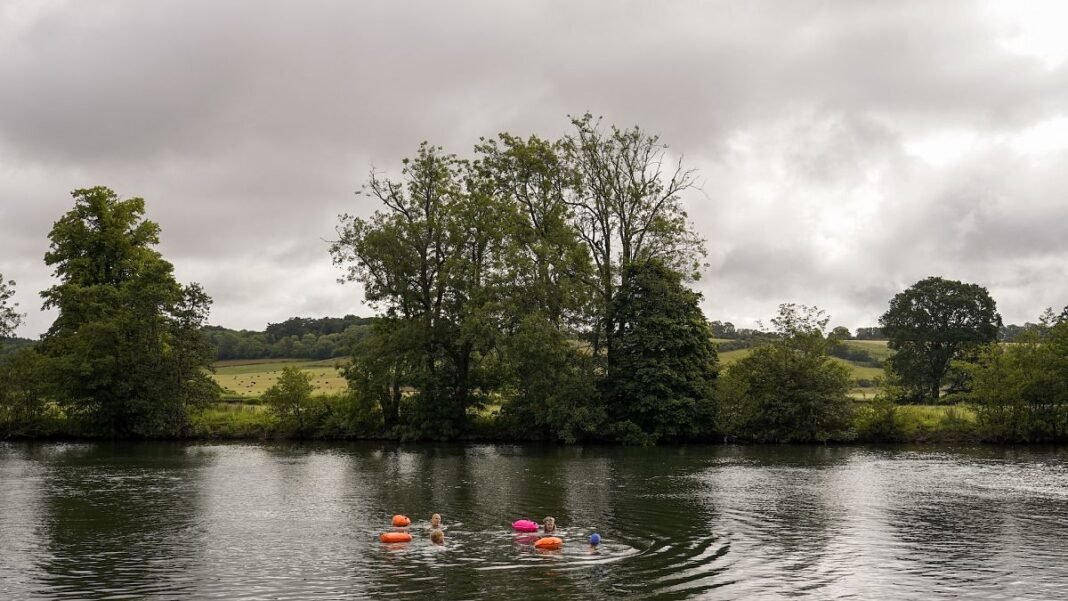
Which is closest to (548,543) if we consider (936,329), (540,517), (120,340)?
(540,517)

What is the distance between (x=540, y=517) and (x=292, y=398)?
46310 mm

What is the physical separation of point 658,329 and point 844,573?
45.7 m

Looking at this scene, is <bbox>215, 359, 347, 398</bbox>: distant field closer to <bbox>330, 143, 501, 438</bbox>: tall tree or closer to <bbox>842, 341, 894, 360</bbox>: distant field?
<bbox>330, 143, 501, 438</bbox>: tall tree

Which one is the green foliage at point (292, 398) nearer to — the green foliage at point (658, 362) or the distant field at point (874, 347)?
the green foliage at point (658, 362)

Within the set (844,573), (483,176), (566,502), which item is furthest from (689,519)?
(483,176)

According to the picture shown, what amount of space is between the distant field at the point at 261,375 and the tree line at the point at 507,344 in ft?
31.9

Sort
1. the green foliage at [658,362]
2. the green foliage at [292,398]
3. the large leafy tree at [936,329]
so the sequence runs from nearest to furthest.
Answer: the green foliage at [658,362], the green foliage at [292,398], the large leafy tree at [936,329]

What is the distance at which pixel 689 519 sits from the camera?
98.8ft

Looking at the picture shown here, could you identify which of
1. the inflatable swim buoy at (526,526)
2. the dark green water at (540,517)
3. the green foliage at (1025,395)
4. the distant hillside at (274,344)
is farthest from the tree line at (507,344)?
the distant hillside at (274,344)

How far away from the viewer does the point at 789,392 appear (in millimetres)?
65312

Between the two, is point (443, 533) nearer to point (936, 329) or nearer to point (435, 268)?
point (435, 268)

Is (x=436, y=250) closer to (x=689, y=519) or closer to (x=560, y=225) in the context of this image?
(x=560, y=225)

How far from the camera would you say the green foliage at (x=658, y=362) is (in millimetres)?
66125

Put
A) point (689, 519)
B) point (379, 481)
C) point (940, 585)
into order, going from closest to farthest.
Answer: point (940, 585), point (689, 519), point (379, 481)
